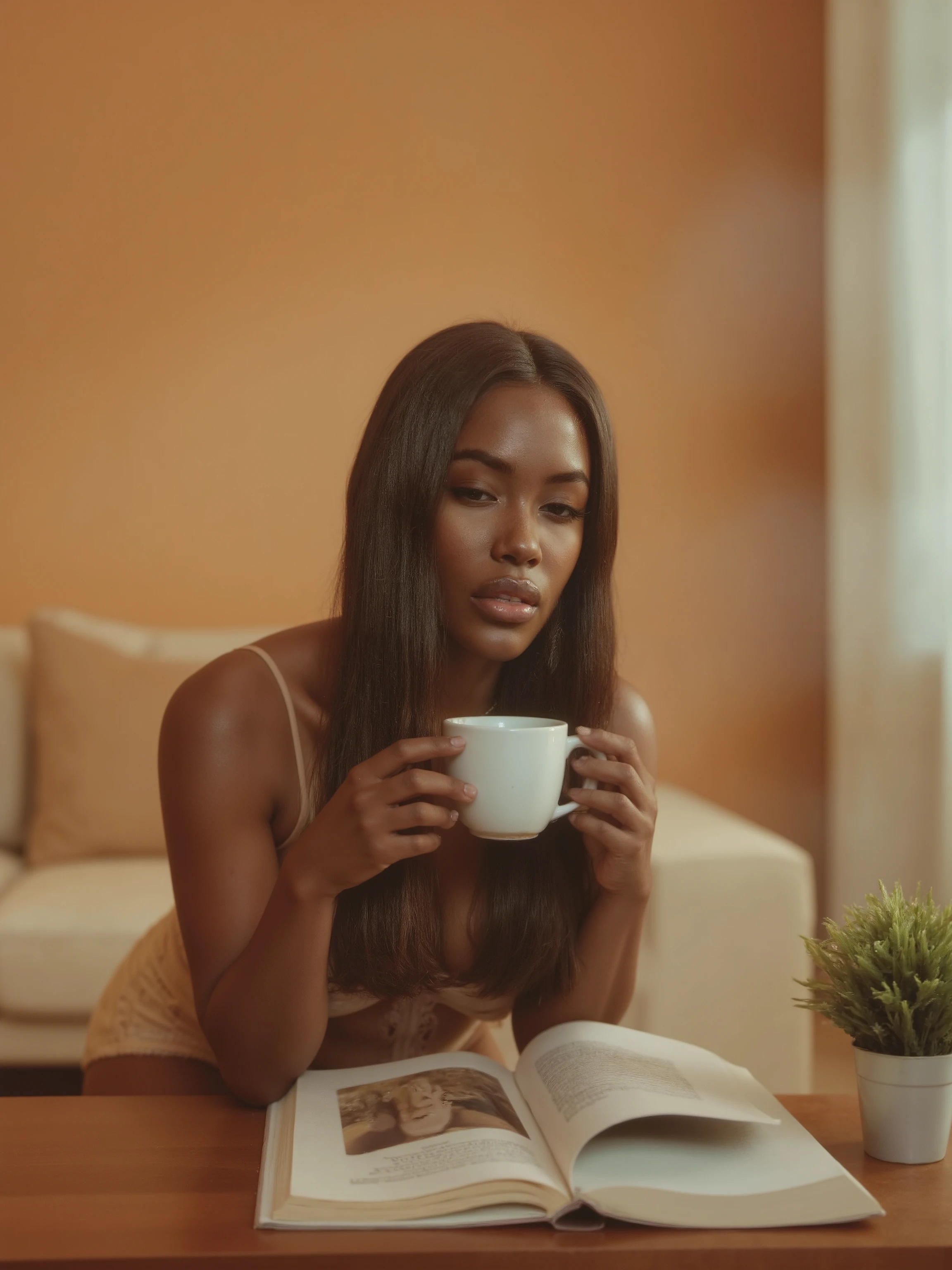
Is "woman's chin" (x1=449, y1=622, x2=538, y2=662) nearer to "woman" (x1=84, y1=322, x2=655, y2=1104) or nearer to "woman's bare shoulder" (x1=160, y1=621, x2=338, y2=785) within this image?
"woman" (x1=84, y1=322, x2=655, y2=1104)

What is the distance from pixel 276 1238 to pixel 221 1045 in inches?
12.0

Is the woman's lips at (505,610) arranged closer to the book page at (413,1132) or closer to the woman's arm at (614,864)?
the woman's arm at (614,864)

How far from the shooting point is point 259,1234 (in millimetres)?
686

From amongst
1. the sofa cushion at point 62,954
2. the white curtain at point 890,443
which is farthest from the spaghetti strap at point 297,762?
the white curtain at point 890,443

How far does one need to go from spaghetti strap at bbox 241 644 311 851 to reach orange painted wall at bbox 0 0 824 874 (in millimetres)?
1516

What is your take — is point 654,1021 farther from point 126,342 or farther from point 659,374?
point 126,342

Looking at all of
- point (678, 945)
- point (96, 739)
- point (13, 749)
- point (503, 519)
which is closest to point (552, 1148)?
point (503, 519)

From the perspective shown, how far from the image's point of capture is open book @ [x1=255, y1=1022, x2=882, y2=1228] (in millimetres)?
705

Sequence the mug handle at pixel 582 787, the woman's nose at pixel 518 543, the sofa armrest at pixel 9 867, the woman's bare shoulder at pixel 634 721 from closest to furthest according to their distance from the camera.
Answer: the mug handle at pixel 582 787, the woman's nose at pixel 518 543, the woman's bare shoulder at pixel 634 721, the sofa armrest at pixel 9 867

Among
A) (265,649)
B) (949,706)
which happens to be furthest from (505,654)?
(949,706)

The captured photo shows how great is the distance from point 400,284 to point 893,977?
2305mm

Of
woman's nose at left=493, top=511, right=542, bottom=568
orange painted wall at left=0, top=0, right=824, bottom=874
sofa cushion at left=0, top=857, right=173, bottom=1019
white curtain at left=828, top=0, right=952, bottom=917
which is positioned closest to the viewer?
woman's nose at left=493, top=511, right=542, bottom=568

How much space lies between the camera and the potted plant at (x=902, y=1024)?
80cm

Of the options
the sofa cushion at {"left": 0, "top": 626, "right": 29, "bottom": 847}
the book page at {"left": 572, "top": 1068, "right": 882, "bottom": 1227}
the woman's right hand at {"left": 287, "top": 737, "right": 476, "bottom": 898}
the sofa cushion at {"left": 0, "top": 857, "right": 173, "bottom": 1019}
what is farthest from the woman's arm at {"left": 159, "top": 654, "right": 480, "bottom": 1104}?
the sofa cushion at {"left": 0, "top": 626, "right": 29, "bottom": 847}
